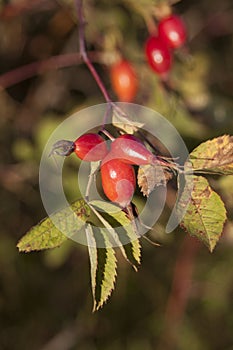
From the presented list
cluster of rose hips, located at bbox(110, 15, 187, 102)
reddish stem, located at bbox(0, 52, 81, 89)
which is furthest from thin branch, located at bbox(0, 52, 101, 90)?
cluster of rose hips, located at bbox(110, 15, 187, 102)

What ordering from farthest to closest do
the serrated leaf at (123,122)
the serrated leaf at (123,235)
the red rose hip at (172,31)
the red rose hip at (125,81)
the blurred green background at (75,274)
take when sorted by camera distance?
the blurred green background at (75,274) < the red rose hip at (125,81) < the red rose hip at (172,31) < the serrated leaf at (123,122) < the serrated leaf at (123,235)

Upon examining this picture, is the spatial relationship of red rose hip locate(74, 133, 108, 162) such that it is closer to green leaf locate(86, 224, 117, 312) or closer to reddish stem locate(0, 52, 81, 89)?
green leaf locate(86, 224, 117, 312)

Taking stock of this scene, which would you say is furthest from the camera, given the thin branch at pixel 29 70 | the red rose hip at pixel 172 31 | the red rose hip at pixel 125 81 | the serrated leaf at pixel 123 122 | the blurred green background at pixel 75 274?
the blurred green background at pixel 75 274

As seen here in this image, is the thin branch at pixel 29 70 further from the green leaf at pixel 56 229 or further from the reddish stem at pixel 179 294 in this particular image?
the green leaf at pixel 56 229

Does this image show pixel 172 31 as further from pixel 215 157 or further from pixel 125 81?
pixel 215 157

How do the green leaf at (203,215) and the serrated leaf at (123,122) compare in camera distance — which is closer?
the green leaf at (203,215)

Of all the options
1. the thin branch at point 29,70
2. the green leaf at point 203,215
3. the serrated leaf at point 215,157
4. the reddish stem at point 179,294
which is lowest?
the reddish stem at point 179,294

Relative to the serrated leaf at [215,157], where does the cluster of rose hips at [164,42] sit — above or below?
above

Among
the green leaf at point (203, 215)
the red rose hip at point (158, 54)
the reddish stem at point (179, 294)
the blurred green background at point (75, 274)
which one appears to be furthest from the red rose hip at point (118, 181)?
the reddish stem at point (179, 294)
